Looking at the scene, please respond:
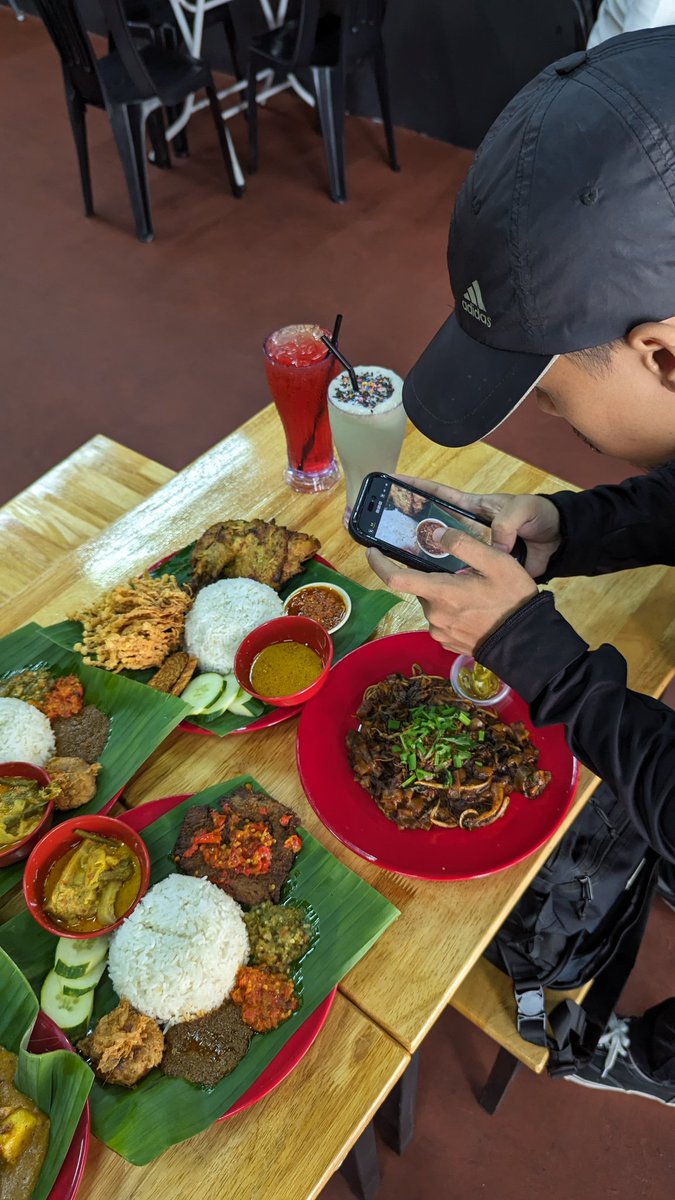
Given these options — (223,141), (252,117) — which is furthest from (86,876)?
(252,117)

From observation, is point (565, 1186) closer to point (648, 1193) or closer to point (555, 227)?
point (648, 1193)

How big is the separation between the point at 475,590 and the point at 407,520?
276mm

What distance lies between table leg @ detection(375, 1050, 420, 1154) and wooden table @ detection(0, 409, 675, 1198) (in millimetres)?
566

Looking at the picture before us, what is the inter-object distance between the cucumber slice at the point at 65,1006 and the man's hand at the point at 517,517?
1.06 meters

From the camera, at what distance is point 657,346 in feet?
3.74

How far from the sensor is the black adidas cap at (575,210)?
103 cm

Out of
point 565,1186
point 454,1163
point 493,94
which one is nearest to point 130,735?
point 454,1163

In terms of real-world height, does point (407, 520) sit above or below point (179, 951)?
above

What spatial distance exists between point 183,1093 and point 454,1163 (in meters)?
1.31

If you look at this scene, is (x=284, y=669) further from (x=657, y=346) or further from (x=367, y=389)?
(x=657, y=346)

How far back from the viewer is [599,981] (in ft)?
5.93

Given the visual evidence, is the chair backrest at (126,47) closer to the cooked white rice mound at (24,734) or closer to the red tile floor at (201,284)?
the red tile floor at (201,284)

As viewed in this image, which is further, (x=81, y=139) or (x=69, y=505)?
(x=81, y=139)

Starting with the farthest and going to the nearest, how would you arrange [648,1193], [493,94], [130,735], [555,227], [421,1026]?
[493,94] → [648,1193] → [130,735] → [421,1026] → [555,227]
